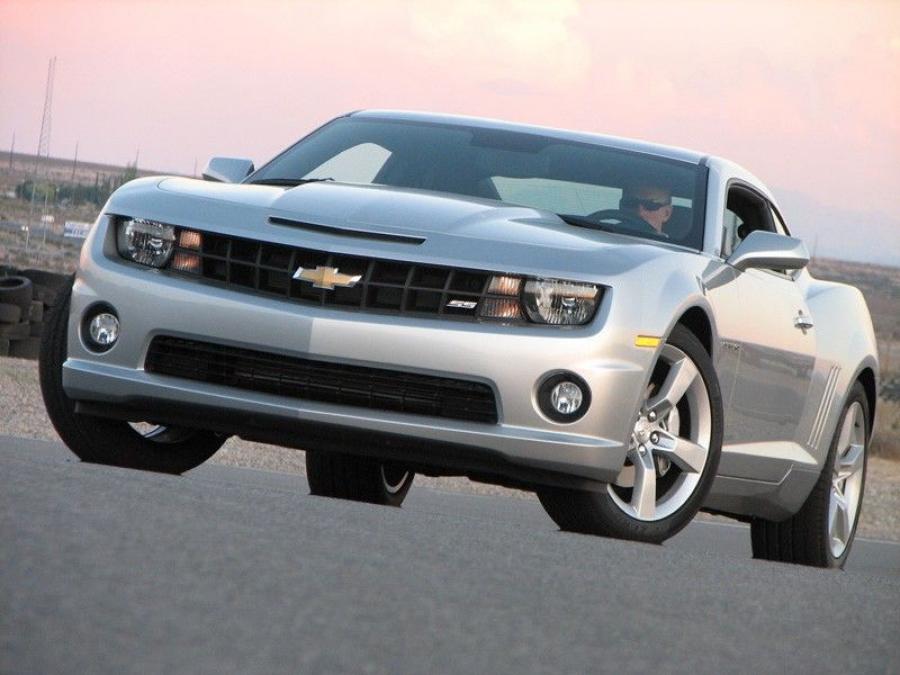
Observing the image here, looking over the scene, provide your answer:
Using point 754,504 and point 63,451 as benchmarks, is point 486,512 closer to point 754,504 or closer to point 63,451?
point 63,451

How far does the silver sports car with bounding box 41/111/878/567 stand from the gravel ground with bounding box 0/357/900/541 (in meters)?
5.59

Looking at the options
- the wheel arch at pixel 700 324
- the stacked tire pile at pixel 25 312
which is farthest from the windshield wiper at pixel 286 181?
the stacked tire pile at pixel 25 312

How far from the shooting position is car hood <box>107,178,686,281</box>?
588 cm

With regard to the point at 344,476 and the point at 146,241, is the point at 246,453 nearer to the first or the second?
the point at 344,476

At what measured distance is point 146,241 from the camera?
6223 mm

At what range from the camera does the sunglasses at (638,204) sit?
23.1 ft

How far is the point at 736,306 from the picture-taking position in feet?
22.5

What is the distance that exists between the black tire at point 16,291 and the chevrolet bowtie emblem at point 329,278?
12.6m

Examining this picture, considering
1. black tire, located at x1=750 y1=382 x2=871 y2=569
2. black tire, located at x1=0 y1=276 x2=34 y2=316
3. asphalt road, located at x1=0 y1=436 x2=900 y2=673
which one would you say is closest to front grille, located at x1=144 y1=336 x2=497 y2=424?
asphalt road, located at x1=0 y1=436 x2=900 y2=673

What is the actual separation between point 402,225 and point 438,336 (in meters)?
0.44

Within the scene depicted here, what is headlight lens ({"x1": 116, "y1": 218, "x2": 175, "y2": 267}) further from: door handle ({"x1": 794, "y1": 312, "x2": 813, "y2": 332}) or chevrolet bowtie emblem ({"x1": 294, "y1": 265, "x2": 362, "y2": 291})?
door handle ({"x1": 794, "y1": 312, "x2": 813, "y2": 332})

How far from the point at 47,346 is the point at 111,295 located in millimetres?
467

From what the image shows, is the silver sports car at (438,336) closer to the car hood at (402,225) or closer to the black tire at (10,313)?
the car hood at (402,225)

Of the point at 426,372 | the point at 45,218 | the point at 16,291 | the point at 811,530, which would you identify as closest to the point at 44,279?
the point at 16,291
